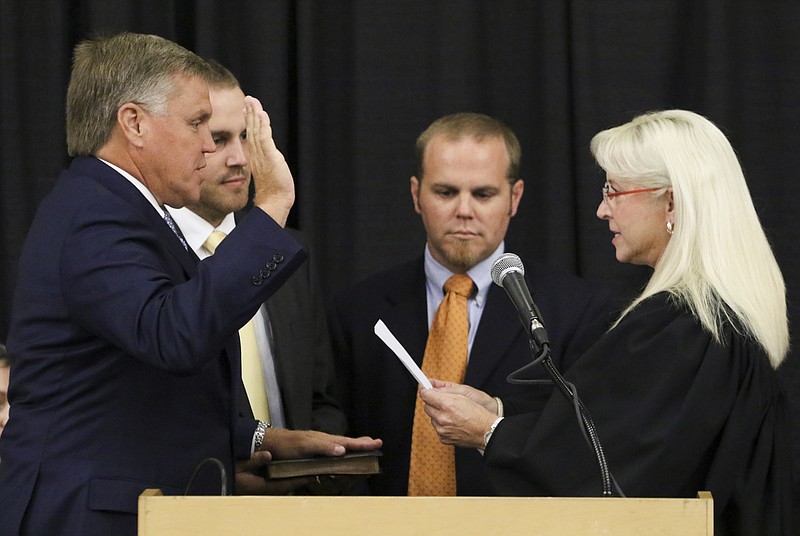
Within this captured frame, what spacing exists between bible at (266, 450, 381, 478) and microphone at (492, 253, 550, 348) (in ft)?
2.28

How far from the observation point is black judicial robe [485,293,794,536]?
261cm

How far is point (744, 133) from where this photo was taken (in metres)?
4.08

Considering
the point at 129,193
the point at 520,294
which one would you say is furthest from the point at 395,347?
the point at 129,193

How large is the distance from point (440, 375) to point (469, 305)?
24cm

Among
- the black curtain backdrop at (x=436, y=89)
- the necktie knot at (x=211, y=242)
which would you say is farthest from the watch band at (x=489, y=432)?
the black curtain backdrop at (x=436, y=89)

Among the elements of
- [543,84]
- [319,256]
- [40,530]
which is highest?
[543,84]

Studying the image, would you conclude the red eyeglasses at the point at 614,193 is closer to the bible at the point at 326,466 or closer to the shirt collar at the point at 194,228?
the bible at the point at 326,466

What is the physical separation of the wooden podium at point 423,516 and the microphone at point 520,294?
349 millimetres

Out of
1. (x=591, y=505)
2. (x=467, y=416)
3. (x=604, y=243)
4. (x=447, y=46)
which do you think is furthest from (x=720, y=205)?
(x=447, y=46)

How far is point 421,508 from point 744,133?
2506 mm

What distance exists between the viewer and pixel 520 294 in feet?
7.55

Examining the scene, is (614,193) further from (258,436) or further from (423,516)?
(423,516)

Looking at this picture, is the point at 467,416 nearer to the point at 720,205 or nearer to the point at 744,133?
the point at 720,205

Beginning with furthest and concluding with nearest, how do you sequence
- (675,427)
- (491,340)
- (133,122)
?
(491,340)
(675,427)
(133,122)
